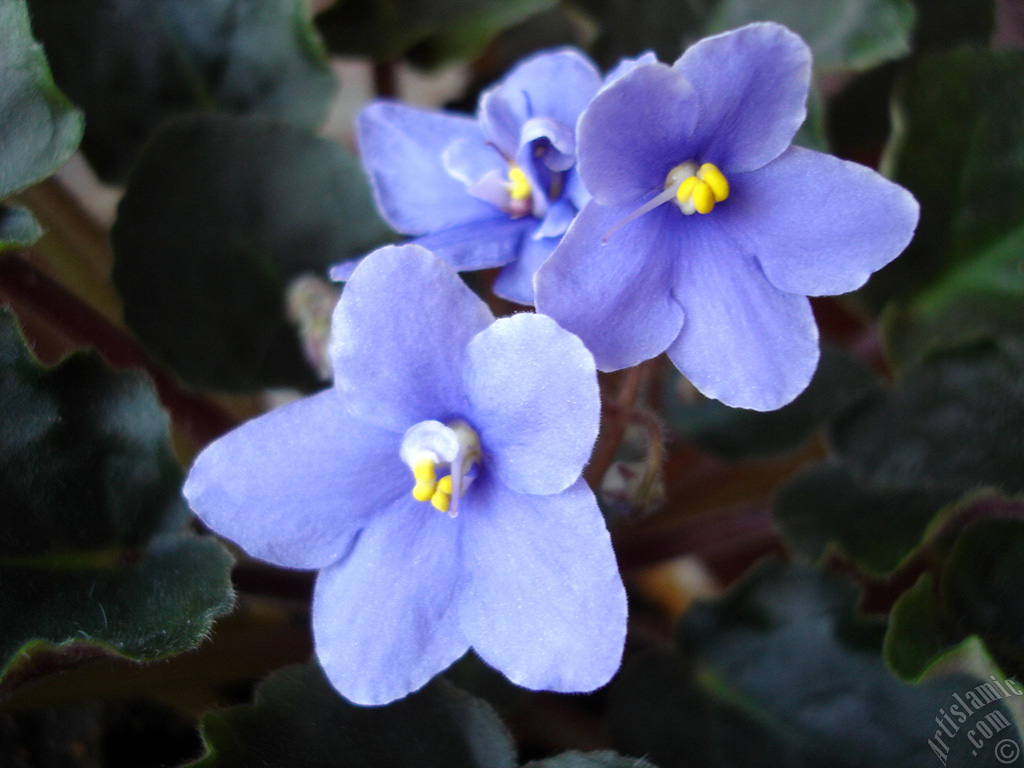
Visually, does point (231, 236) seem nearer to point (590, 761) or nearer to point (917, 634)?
point (590, 761)

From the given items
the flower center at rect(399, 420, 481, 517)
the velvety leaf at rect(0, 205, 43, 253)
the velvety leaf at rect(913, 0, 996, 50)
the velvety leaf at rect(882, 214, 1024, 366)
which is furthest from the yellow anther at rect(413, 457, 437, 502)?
the velvety leaf at rect(913, 0, 996, 50)

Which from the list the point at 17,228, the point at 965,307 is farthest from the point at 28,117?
the point at 965,307

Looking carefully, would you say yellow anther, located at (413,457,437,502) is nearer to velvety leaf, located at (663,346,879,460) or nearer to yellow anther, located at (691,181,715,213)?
yellow anther, located at (691,181,715,213)

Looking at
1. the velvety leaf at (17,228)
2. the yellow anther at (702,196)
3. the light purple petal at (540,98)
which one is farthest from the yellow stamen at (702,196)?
the velvety leaf at (17,228)

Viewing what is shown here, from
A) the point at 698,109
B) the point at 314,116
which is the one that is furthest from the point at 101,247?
the point at 698,109

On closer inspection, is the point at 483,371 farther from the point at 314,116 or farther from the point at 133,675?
the point at 314,116

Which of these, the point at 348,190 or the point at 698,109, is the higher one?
the point at 698,109
